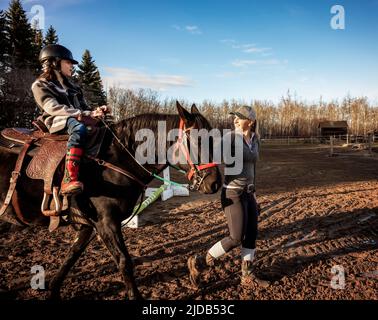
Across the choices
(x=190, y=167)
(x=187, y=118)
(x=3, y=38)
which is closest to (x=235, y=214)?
(x=190, y=167)

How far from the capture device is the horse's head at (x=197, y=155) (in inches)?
117

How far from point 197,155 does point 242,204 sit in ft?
3.23

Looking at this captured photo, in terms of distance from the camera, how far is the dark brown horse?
10.0 ft

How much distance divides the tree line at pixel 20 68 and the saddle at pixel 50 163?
9021 millimetres

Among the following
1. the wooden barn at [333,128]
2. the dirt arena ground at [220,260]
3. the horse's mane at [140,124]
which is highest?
the wooden barn at [333,128]

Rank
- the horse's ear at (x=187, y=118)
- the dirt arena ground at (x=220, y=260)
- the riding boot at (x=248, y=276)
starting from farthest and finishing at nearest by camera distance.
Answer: the riding boot at (x=248, y=276), the dirt arena ground at (x=220, y=260), the horse's ear at (x=187, y=118)

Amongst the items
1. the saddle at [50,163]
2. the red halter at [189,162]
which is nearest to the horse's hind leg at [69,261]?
the saddle at [50,163]

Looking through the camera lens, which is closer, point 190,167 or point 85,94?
point 190,167

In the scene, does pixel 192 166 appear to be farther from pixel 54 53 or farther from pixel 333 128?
pixel 333 128

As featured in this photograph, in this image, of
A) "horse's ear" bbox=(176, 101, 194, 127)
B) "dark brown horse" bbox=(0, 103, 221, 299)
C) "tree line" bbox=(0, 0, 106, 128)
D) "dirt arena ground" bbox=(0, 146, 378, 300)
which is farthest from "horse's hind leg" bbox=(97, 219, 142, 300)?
"tree line" bbox=(0, 0, 106, 128)

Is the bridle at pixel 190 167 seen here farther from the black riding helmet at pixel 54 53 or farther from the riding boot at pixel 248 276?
the riding boot at pixel 248 276

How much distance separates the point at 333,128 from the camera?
2350 inches
